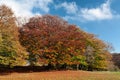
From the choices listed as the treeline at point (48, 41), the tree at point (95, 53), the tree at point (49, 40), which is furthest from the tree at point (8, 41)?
the tree at point (95, 53)

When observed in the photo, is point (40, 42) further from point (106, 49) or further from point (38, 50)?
point (106, 49)

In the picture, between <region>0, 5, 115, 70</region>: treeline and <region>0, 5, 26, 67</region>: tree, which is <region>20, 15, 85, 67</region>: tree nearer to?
<region>0, 5, 115, 70</region>: treeline

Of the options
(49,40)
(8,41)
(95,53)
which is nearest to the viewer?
(8,41)

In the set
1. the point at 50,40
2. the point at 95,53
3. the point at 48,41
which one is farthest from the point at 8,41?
the point at 95,53

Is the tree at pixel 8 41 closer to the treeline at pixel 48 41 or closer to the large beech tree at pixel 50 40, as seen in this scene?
the treeline at pixel 48 41

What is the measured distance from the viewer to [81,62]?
51.2 m

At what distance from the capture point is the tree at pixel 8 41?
35406 mm

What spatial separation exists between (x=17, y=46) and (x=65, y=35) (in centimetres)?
960

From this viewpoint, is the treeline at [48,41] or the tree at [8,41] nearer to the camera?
the tree at [8,41]

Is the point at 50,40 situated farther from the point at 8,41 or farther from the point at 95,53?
the point at 95,53

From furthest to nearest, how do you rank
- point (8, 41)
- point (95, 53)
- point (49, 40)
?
point (95, 53) < point (49, 40) < point (8, 41)

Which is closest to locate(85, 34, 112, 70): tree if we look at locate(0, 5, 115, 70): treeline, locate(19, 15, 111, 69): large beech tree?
locate(0, 5, 115, 70): treeline

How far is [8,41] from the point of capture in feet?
117

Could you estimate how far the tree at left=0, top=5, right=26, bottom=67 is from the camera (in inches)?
1394
